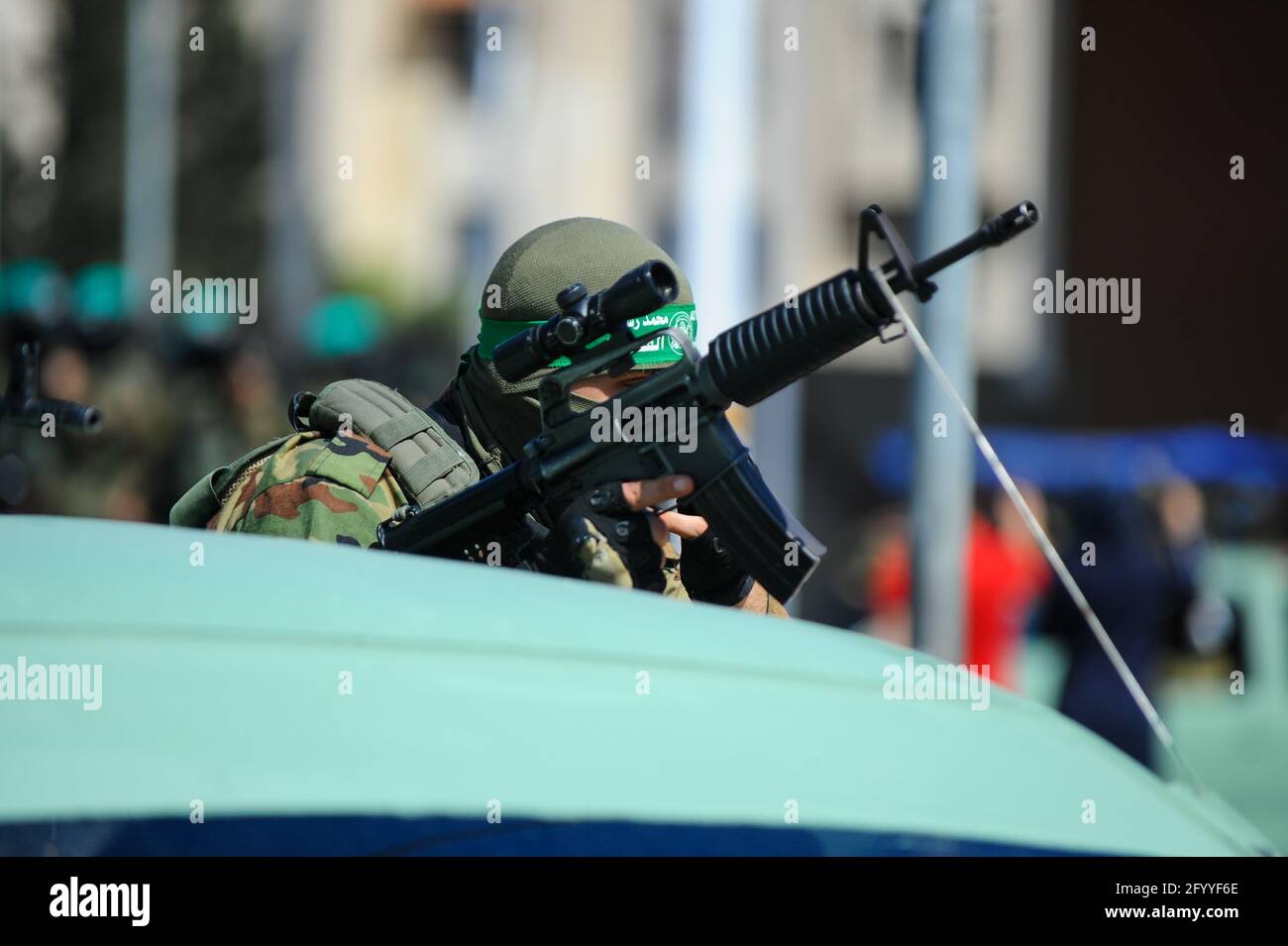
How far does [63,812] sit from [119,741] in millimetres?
78

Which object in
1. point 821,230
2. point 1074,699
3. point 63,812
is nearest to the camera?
point 63,812

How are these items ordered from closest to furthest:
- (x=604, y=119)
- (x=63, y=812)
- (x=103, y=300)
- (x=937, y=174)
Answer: (x=63, y=812)
(x=937, y=174)
(x=103, y=300)
(x=604, y=119)

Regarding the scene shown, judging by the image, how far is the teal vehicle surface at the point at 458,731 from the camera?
161cm

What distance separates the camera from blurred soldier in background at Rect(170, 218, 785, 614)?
2617mm

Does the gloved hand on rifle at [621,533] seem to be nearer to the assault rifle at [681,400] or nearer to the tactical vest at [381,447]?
the assault rifle at [681,400]

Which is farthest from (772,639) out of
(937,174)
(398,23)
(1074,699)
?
(398,23)

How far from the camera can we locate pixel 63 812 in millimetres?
1569

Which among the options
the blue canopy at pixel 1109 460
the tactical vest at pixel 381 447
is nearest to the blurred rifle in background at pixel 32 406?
the tactical vest at pixel 381 447

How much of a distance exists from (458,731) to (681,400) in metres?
1.02
